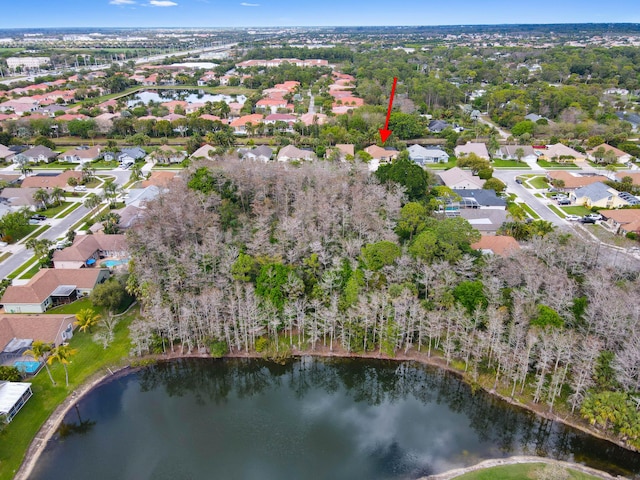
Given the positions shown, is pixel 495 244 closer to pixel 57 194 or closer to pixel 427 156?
pixel 427 156

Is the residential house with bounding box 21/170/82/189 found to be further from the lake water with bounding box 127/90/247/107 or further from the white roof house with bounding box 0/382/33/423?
the lake water with bounding box 127/90/247/107

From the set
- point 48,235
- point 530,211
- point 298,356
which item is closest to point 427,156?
point 530,211

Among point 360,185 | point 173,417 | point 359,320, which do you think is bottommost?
point 173,417

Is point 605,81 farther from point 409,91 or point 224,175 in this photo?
point 224,175

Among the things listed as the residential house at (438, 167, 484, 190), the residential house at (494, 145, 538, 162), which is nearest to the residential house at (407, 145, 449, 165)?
the residential house at (494, 145, 538, 162)

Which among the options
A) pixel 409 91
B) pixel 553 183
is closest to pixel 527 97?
pixel 409 91

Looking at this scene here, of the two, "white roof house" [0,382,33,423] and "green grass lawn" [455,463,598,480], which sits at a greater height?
"white roof house" [0,382,33,423]

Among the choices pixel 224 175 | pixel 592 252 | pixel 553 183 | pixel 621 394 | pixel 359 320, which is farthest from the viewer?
pixel 553 183
